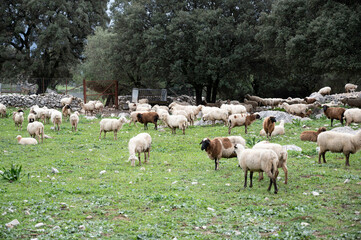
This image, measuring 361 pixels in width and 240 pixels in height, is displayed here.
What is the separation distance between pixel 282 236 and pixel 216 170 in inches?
203

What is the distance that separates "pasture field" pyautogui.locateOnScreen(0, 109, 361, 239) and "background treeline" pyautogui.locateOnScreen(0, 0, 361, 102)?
45.0 ft

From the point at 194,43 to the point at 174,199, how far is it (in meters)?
25.8

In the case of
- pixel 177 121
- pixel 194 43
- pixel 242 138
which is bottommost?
pixel 242 138

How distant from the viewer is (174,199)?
8492mm

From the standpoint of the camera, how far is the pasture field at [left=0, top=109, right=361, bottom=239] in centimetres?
669

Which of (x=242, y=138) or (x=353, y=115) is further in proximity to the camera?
(x=353, y=115)

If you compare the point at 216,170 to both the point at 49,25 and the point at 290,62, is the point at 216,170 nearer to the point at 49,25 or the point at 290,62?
the point at 290,62

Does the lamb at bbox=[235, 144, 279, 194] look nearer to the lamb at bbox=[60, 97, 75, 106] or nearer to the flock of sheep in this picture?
the flock of sheep

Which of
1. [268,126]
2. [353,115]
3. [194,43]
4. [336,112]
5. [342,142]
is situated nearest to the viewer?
[342,142]

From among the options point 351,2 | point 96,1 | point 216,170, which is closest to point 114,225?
point 216,170

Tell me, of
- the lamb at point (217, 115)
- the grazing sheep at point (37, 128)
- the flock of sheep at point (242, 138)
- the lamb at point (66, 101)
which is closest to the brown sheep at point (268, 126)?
the flock of sheep at point (242, 138)

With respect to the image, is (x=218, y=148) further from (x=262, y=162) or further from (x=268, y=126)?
(x=268, y=126)

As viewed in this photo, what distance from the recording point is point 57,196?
893 cm

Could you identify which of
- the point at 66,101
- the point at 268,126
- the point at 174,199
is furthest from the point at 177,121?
the point at 66,101
